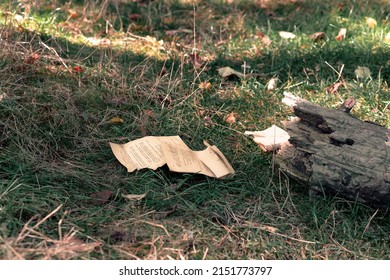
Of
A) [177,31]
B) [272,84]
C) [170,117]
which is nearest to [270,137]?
[170,117]

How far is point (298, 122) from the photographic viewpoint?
3.53 metres

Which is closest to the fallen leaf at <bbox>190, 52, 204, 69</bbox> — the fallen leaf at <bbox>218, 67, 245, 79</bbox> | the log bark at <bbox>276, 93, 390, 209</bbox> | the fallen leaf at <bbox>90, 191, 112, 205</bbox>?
the fallen leaf at <bbox>218, 67, 245, 79</bbox>

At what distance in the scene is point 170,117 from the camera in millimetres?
3908

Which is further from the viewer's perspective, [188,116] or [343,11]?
[343,11]

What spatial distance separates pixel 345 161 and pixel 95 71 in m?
1.76

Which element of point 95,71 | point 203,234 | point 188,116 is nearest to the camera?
point 203,234

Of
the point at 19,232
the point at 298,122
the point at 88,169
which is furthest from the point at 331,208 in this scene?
the point at 19,232

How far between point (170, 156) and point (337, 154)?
84cm

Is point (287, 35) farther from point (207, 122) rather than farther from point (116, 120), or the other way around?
point (116, 120)

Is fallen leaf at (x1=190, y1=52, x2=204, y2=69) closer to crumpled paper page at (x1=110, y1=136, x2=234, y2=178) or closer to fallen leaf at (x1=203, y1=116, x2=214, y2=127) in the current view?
fallen leaf at (x1=203, y1=116, x2=214, y2=127)

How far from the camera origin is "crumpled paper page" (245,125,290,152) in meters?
3.55

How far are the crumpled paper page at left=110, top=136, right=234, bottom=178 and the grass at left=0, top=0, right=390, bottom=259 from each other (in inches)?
1.9

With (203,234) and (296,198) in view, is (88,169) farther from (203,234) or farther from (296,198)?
(296,198)

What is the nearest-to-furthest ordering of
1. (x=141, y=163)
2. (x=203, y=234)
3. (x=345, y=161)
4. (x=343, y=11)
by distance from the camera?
1. (x=203, y=234)
2. (x=345, y=161)
3. (x=141, y=163)
4. (x=343, y=11)
